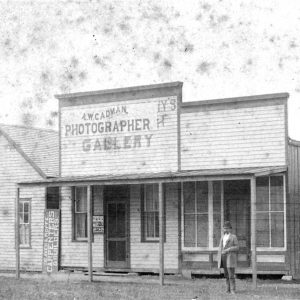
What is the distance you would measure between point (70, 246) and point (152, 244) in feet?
10.3

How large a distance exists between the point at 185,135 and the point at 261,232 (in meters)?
3.77

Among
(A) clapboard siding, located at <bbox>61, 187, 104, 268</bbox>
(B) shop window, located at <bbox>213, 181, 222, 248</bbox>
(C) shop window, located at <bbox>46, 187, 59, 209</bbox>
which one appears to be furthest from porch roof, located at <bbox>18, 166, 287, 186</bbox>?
(C) shop window, located at <bbox>46, 187, 59, 209</bbox>

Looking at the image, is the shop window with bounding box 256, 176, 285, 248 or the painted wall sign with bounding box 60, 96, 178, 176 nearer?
the shop window with bounding box 256, 176, 285, 248

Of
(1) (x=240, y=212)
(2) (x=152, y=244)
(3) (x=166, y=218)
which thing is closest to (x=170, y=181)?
(1) (x=240, y=212)

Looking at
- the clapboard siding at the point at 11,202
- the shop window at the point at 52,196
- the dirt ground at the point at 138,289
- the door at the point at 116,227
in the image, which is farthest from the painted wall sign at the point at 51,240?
the dirt ground at the point at 138,289

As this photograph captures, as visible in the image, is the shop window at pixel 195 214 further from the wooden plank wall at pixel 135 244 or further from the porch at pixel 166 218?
the wooden plank wall at pixel 135 244

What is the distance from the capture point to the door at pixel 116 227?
85.9 ft

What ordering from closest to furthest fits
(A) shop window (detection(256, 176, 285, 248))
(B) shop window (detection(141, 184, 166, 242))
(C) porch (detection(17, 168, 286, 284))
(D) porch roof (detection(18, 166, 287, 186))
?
(D) porch roof (detection(18, 166, 287, 186)) < (A) shop window (detection(256, 176, 285, 248)) < (C) porch (detection(17, 168, 286, 284)) < (B) shop window (detection(141, 184, 166, 242))

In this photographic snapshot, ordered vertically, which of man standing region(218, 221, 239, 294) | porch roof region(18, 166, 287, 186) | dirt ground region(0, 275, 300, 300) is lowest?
dirt ground region(0, 275, 300, 300)

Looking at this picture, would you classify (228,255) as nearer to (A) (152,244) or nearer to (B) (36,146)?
(A) (152,244)

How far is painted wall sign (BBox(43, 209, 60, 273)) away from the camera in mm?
27328

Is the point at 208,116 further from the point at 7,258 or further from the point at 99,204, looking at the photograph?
the point at 7,258

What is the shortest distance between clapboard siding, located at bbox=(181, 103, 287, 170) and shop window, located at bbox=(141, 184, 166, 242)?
1.48m

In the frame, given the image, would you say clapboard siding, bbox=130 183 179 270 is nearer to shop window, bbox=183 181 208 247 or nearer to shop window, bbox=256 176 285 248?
shop window, bbox=183 181 208 247
